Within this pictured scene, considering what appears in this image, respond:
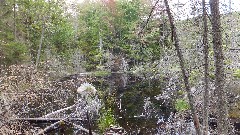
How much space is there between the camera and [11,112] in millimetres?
8703

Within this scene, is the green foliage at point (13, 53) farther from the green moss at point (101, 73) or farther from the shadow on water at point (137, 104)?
the green moss at point (101, 73)

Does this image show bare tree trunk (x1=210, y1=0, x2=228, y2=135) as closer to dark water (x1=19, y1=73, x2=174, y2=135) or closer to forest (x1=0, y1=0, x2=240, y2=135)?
forest (x1=0, y1=0, x2=240, y2=135)

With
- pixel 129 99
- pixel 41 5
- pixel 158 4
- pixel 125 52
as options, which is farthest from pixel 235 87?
pixel 125 52

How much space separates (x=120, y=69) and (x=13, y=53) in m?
12.3

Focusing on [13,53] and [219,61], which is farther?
[13,53]

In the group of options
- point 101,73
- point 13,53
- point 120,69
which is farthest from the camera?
point 120,69

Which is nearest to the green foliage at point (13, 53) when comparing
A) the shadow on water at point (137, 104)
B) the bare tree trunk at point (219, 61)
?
the shadow on water at point (137, 104)

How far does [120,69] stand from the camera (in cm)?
3177

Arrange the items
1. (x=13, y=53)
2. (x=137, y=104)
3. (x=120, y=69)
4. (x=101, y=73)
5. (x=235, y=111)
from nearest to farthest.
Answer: (x=235, y=111) → (x=137, y=104) → (x=13, y=53) → (x=101, y=73) → (x=120, y=69)

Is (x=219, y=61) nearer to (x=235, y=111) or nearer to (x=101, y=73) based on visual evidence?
(x=235, y=111)

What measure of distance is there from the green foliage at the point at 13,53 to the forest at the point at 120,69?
2.7 inches

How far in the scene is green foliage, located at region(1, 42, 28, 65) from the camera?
21425 mm

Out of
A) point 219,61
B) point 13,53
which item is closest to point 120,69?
point 13,53

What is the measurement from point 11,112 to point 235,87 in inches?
342
